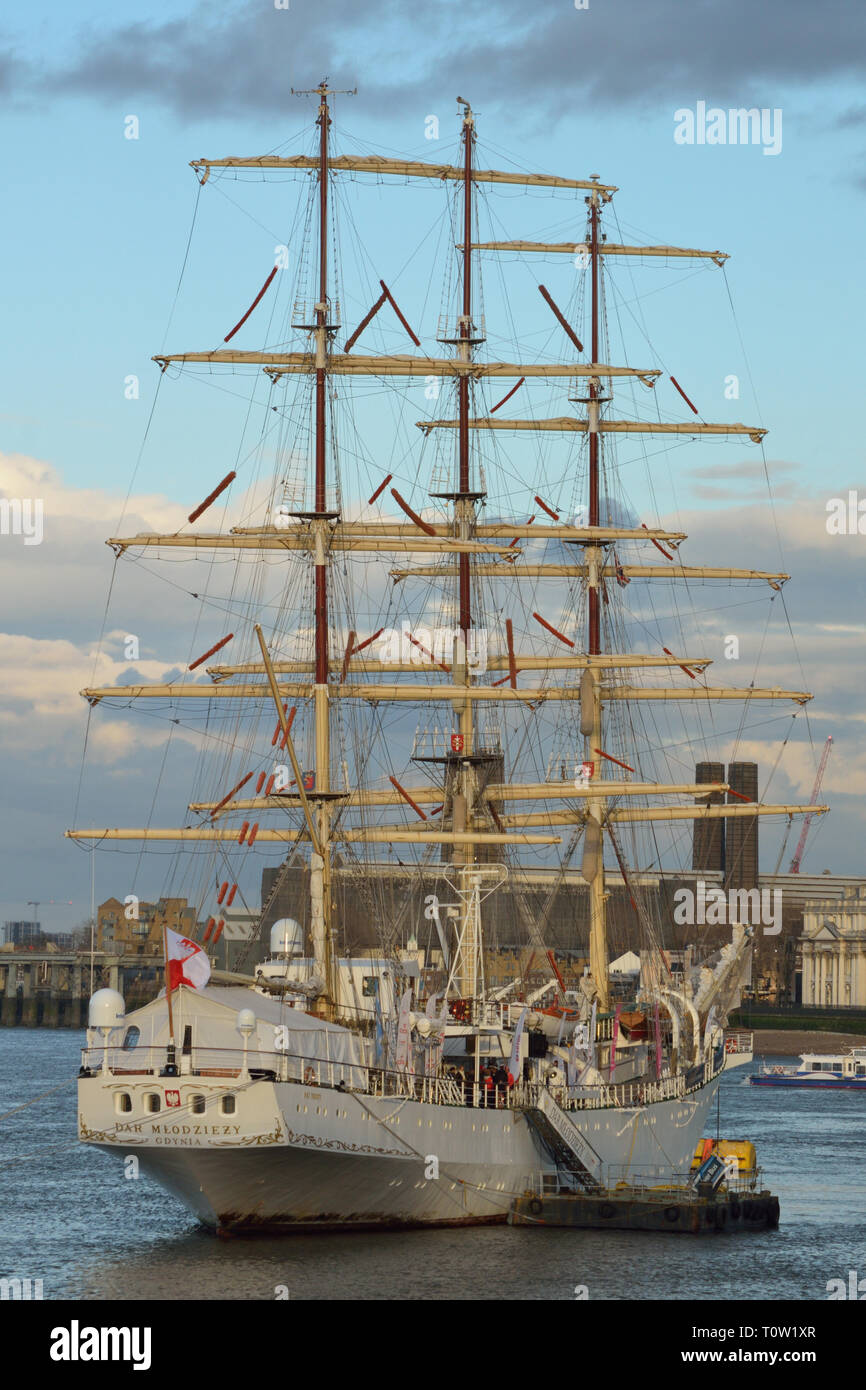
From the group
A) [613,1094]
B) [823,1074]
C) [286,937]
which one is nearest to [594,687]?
[613,1094]

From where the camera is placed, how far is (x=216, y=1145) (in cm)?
5256

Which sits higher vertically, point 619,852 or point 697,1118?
point 619,852

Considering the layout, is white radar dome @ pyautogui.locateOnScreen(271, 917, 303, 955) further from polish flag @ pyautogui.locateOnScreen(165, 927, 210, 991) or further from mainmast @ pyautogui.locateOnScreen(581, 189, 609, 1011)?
Result: mainmast @ pyautogui.locateOnScreen(581, 189, 609, 1011)

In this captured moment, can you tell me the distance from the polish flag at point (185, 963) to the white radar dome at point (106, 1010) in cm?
224

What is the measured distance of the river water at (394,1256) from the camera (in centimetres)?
5012

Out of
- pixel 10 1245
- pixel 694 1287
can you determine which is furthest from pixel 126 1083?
pixel 694 1287

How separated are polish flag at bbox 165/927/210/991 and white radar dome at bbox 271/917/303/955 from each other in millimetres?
8368

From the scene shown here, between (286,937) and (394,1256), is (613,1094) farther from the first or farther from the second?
(394,1256)

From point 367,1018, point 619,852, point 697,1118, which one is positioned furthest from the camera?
point 619,852

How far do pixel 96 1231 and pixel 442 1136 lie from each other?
1026 cm

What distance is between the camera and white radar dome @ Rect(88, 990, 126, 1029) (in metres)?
53.5

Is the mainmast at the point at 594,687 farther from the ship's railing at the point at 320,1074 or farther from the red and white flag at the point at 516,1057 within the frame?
the red and white flag at the point at 516,1057

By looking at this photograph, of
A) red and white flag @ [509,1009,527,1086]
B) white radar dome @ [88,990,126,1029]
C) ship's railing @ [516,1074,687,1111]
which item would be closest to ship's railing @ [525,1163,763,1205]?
ship's railing @ [516,1074,687,1111]

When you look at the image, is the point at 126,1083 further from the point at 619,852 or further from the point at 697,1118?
the point at 619,852
